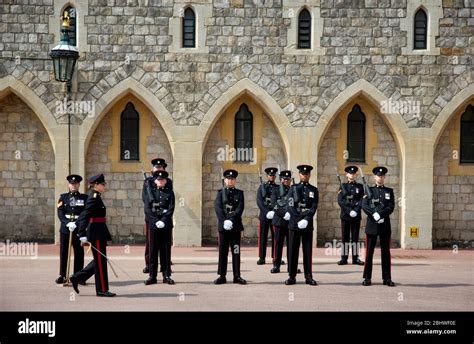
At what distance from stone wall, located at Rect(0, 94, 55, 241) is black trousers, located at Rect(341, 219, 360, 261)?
21.7 ft

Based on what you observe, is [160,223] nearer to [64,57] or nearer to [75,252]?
[75,252]

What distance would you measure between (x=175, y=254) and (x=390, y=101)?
19.3 ft

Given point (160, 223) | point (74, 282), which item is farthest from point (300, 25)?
point (74, 282)

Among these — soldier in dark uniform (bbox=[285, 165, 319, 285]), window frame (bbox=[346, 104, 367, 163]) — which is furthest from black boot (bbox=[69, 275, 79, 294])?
window frame (bbox=[346, 104, 367, 163])

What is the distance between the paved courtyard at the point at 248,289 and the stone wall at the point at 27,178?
2064mm

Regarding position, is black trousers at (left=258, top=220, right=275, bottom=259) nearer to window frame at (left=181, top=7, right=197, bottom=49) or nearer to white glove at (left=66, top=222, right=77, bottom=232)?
white glove at (left=66, top=222, right=77, bottom=232)

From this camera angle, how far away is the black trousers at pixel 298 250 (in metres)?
11.7

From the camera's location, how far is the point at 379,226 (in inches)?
462

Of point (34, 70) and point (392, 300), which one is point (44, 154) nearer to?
point (34, 70)

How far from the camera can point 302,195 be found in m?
12.0

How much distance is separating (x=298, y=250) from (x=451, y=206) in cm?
641

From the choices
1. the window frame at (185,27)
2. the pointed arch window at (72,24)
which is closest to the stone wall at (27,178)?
the pointed arch window at (72,24)

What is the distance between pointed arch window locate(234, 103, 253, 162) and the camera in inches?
666

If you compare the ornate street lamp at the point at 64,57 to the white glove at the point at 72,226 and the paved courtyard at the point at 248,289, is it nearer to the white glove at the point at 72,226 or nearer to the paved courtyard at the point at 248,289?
the paved courtyard at the point at 248,289
